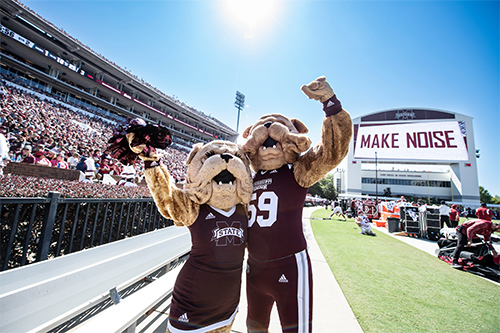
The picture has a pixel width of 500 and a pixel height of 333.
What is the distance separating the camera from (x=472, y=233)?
4328 millimetres

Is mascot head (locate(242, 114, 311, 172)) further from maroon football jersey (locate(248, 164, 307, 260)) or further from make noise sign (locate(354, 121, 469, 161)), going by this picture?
make noise sign (locate(354, 121, 469, 161))

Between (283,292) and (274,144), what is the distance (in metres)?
1.17

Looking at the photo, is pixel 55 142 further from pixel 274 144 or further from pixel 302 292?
pixel 302 292

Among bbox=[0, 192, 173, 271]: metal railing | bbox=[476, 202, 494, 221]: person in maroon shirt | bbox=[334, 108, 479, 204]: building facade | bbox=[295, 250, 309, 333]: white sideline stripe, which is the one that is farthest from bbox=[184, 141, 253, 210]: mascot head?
bbox=[334, 108, 479, 204]: building facade

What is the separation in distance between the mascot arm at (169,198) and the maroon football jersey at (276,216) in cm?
50

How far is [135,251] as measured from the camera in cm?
242

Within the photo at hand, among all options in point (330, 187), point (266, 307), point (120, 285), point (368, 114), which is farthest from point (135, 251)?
point (330, 187)

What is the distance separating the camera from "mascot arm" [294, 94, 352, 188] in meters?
1.55

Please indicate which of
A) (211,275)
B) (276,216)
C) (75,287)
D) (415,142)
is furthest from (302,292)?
(415,142)

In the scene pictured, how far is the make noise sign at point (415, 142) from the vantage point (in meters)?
32.2

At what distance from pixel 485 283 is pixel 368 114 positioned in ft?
128

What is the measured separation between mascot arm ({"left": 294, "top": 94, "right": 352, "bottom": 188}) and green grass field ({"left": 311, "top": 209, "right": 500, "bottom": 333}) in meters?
1.78

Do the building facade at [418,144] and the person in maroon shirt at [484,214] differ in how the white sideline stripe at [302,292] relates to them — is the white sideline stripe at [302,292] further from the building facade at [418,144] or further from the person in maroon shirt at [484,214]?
the building facade at [418,144]

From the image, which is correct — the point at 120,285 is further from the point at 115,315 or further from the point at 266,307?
the point at 266,307
